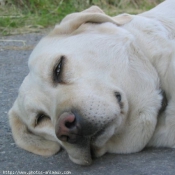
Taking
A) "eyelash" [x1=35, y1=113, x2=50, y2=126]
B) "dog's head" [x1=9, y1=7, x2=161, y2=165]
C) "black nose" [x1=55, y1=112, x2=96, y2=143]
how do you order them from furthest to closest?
"eyelash" [x1=35, y1=113, x2=50, y2=126], "dog's head" [x1=9, y1=7, x2=161, y2=165], "black nose" [x1=55, y1=112, x2=96, y2=143]

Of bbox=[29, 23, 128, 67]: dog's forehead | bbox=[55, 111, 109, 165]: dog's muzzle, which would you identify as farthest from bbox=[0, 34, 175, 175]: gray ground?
bbox=[29, 23, 128, 67]: dog's forehead

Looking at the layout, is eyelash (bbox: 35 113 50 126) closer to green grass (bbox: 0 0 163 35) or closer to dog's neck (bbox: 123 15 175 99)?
dog's neck (bbox: 123 15 175 99)

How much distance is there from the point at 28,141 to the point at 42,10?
5656mm

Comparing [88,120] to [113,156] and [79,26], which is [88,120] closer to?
[113,156]

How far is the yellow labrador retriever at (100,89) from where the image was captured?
3.57 m

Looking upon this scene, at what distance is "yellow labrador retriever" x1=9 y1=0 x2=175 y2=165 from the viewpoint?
3.57 metres

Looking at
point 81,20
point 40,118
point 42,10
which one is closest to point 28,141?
point 40,118

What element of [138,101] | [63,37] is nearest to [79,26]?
[63,37]

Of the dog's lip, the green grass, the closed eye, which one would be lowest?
the green grass

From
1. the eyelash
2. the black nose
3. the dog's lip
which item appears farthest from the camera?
the eyelash

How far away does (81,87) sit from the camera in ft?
12.0

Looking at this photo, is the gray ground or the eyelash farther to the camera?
the eyelash

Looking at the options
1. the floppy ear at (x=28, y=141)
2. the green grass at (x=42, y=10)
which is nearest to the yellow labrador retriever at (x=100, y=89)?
the floppy ear at (x=28, y=141)

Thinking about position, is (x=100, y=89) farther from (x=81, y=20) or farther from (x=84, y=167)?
(x=81, y=20)
